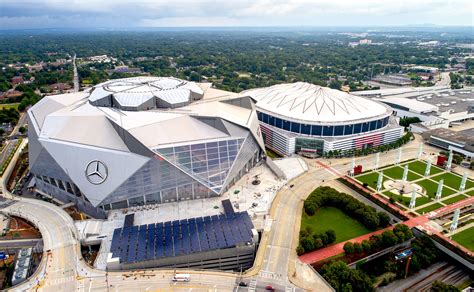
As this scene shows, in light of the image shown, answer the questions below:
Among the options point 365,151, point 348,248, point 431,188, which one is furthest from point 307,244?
point 365,151

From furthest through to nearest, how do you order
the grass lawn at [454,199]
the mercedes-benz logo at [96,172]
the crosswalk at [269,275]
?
the grass lawn at [454,199] → the mercedes-benz logo at [96,172] → the crosswalk at [269,275]

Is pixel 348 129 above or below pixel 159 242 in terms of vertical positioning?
above

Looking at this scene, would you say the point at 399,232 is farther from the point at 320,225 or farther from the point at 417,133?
the point at 417,133

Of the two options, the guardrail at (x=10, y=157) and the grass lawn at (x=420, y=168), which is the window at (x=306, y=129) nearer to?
the grass lawn at (x=420, y=168)

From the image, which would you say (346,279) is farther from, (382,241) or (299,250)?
(382,241)

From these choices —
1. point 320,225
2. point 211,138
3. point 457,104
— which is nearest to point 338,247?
point 320,225

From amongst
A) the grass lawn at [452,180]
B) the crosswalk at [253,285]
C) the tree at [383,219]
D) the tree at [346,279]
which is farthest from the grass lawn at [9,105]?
the grass lawn at [452,180]

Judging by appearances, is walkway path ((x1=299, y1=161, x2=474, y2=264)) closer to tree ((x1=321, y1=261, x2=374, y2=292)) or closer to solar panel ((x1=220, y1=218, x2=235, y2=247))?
tree ((x1=321, y1=261, x2=374, y2=292))

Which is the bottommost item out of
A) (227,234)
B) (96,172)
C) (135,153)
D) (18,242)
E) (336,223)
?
(18,242)
